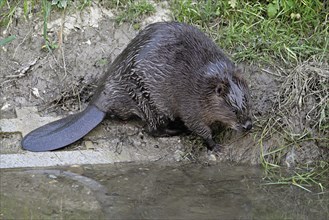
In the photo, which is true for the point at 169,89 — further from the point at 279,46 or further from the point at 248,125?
the point at 279,46

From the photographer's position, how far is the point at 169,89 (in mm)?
4270

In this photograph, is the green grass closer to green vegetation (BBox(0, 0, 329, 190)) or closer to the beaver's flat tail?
green vegetation (BBox(0, 0, 329, 190))

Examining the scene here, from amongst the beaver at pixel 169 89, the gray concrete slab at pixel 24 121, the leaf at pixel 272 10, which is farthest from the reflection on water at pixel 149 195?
the leaf at pixel 272 10

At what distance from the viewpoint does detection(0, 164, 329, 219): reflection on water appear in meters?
Result: 3.37

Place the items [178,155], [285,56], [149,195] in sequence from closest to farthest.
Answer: [149,195] → [178,155] → [285,56]

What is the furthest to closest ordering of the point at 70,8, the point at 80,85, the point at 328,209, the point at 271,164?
the point at 70,8
the point at 80,85
the point at 271,164
the point at 328,209

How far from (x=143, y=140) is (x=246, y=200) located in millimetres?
904

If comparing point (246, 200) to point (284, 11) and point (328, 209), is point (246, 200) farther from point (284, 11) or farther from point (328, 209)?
point (284, 11)

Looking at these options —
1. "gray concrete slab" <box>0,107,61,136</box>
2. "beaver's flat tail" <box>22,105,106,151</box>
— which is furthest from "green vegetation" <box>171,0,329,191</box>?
"gray concrete slab" <box>0,107,61,136</box>

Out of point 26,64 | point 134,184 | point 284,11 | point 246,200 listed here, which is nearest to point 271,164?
point 246,200

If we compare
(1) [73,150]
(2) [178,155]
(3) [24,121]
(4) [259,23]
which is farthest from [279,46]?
(3) [24,121]

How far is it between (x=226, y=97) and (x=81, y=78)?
3.49 feet

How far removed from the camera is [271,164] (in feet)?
13.7

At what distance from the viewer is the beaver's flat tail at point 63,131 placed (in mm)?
3998
